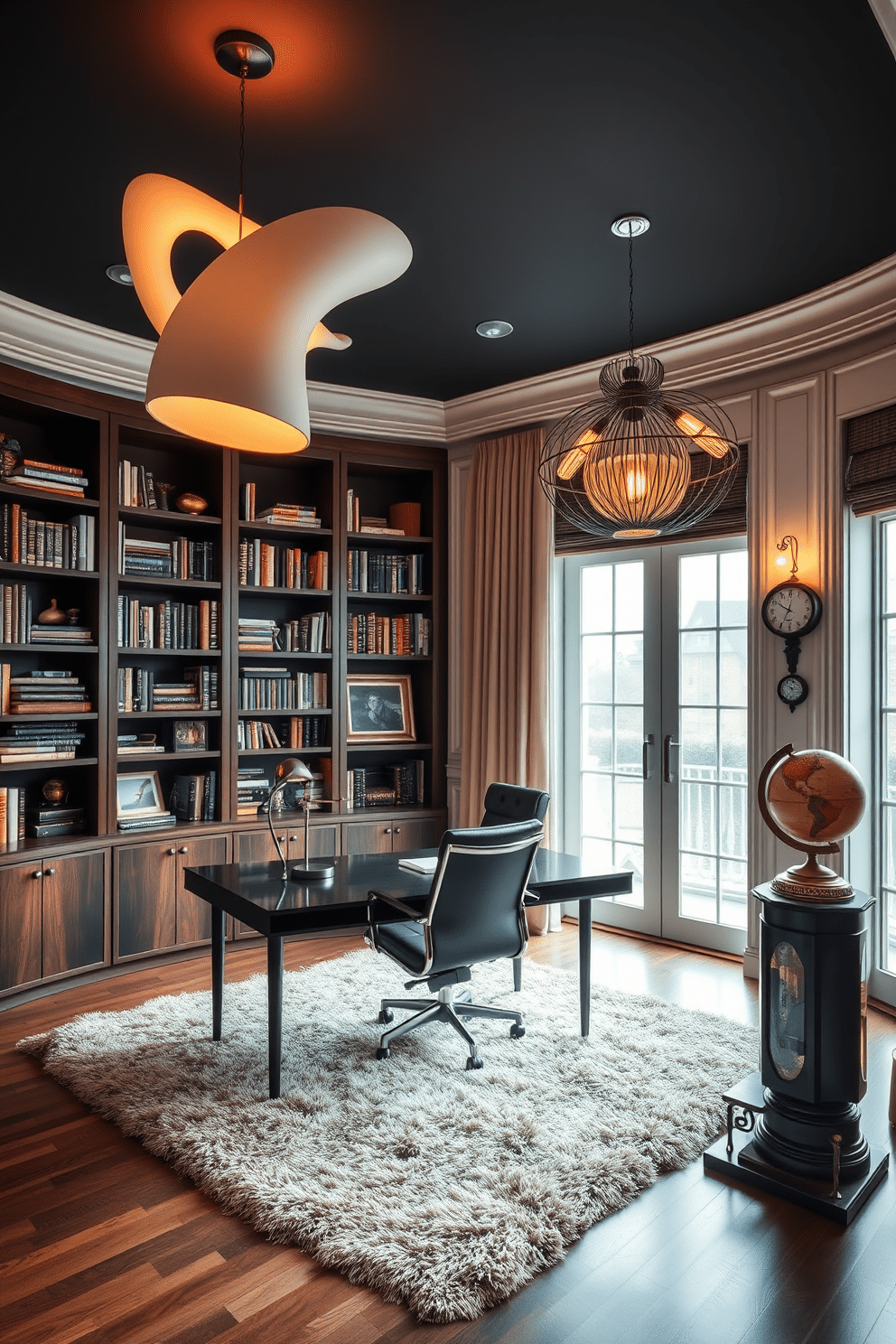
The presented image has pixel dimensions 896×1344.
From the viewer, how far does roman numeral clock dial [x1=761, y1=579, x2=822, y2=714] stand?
13.2ft

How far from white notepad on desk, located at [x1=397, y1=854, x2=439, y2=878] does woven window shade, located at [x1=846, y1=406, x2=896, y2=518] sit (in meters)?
2.41

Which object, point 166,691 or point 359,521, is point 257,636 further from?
point 359,521

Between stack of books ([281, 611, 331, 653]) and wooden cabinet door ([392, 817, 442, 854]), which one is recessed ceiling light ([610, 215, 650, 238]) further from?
wooden cabinet door ([392, 817, 442, 854])

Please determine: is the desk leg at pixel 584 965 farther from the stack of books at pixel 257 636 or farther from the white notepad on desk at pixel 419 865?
the stack of books at pixel 257 636

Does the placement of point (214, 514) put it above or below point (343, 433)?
below

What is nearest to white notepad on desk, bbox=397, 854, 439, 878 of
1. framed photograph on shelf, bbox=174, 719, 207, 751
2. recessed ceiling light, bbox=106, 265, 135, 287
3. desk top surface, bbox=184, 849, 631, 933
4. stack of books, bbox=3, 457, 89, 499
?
desk top surface, bbox=184, 849, 631, 933

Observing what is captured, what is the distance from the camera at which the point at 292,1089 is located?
2.95 meters

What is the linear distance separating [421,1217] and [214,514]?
11.9ft

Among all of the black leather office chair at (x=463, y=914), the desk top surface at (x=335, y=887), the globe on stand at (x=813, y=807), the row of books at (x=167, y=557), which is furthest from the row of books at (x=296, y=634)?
the globe on stand at (x=813, y=807)

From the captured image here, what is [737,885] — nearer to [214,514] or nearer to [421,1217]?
[421,1217]

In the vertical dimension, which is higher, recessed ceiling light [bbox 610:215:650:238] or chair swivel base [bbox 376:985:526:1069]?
recessed ceiling light [bbox 610:215:650:238]

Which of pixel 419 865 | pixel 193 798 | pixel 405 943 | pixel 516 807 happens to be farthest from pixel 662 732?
pixel 193 798

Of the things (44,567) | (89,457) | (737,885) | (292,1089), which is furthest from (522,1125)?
(89,457)

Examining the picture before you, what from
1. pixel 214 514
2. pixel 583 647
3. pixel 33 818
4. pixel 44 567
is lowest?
pixel 33 818
